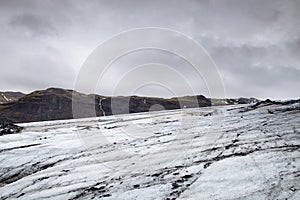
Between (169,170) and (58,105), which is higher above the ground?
(58,105)

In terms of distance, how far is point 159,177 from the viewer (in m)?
6.71

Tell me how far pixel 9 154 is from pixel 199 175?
8753 millimetres

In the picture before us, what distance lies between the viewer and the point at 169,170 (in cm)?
716

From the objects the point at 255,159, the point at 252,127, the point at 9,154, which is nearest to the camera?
the point at 255,159

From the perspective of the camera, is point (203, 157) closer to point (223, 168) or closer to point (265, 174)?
point (223, 168)

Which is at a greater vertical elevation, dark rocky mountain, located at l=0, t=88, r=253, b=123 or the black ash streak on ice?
dark rocky mountain, located at l=0, t=88, r=253, b=123

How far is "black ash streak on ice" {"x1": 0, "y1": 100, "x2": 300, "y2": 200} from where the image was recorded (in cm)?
561

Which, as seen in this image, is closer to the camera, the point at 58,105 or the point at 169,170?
the point at 169,170

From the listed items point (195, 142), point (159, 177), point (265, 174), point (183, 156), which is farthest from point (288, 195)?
point (195, 142)

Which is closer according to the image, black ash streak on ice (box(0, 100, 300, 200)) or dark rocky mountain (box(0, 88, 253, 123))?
black ash streak on ice (box(0, 100, 300, 200))

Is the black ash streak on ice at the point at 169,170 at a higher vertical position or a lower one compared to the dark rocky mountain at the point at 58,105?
lower

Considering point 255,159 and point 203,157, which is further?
point 203,157

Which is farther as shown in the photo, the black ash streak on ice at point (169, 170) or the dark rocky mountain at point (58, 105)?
the dark rocky mountain at point (58, 105)

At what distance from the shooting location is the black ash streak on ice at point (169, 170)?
5.61 meters
